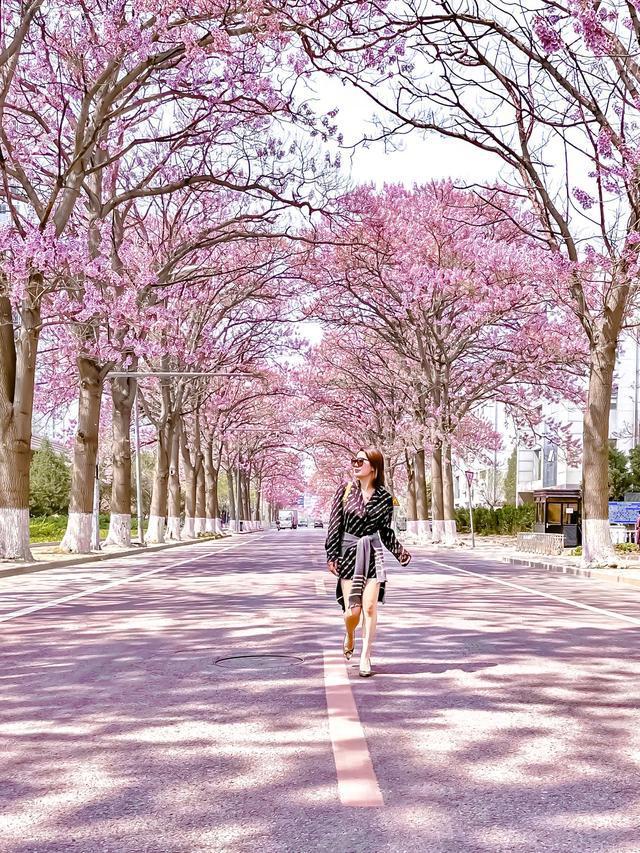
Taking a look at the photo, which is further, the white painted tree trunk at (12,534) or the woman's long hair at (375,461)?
the white painted tree trunk at (12,534)

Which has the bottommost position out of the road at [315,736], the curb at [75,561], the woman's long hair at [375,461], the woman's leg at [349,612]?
the road at [315,736]

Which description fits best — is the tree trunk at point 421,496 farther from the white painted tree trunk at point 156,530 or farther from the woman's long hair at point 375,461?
the woman's long hair at point 375,461

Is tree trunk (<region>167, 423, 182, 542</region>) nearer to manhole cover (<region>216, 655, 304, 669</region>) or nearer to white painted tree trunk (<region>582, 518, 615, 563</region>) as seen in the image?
white painted tree trunk (<region>582, 518, 615, 563</region>)

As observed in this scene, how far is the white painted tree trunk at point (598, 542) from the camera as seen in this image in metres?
24.7

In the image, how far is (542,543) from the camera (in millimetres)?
34656

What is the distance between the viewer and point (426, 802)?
15.1ft

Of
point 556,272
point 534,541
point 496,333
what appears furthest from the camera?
point 496,333

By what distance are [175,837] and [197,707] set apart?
2723 millimetres

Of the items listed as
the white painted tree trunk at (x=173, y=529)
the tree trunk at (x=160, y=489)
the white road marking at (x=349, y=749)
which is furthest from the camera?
the white painted tree trunk at (x=173, y=529)

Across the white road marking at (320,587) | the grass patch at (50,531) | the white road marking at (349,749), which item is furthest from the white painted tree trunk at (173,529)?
the white road marking at (349,749)

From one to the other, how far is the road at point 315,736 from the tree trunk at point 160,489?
3093 centimetres

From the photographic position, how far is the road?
14.0ft

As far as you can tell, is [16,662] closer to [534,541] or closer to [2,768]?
[2,768]

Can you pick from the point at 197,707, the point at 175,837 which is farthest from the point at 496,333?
the point at 175,837
